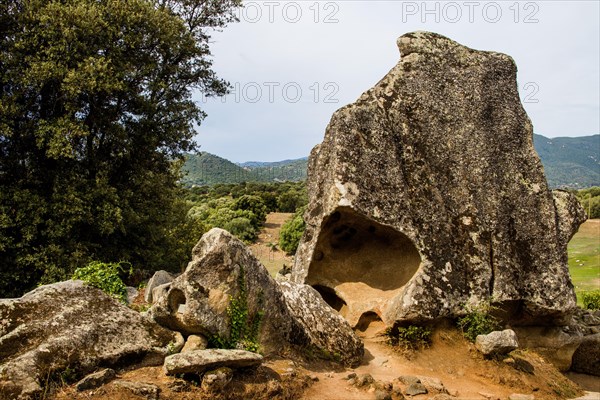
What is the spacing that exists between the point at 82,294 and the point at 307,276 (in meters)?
6.96

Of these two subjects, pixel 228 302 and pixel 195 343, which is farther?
pixel 228 302

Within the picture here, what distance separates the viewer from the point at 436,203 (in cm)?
1425

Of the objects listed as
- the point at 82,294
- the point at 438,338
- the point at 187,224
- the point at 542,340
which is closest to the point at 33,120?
the point at 187,224

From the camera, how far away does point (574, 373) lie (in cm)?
1630

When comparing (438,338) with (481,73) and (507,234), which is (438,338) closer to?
(507,234)

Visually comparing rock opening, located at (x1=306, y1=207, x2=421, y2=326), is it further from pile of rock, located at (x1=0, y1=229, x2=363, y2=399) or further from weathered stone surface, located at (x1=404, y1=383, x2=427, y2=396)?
weathered stone surface, located at (x1=404, y1=383, x2=427, y2=396)

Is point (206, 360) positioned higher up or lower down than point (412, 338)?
higher up

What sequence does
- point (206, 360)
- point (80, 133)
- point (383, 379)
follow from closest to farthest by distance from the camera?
point (206, 360) → point (383, 379) → point (80, 133)

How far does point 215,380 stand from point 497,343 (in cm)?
761

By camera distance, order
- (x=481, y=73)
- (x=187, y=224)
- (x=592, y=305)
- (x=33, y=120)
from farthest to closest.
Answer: (x=187, y=224) → (x=592, y=305) → (x=33, y=120) → (x=481, y=73)

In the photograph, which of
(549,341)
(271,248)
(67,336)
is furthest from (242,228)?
(67,336)

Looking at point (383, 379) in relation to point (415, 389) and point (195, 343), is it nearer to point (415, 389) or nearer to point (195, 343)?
→ point (415, 389)

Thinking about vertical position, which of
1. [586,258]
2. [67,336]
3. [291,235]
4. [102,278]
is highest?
[102,278]

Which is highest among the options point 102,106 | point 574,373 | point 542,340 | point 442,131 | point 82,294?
point 102,106
